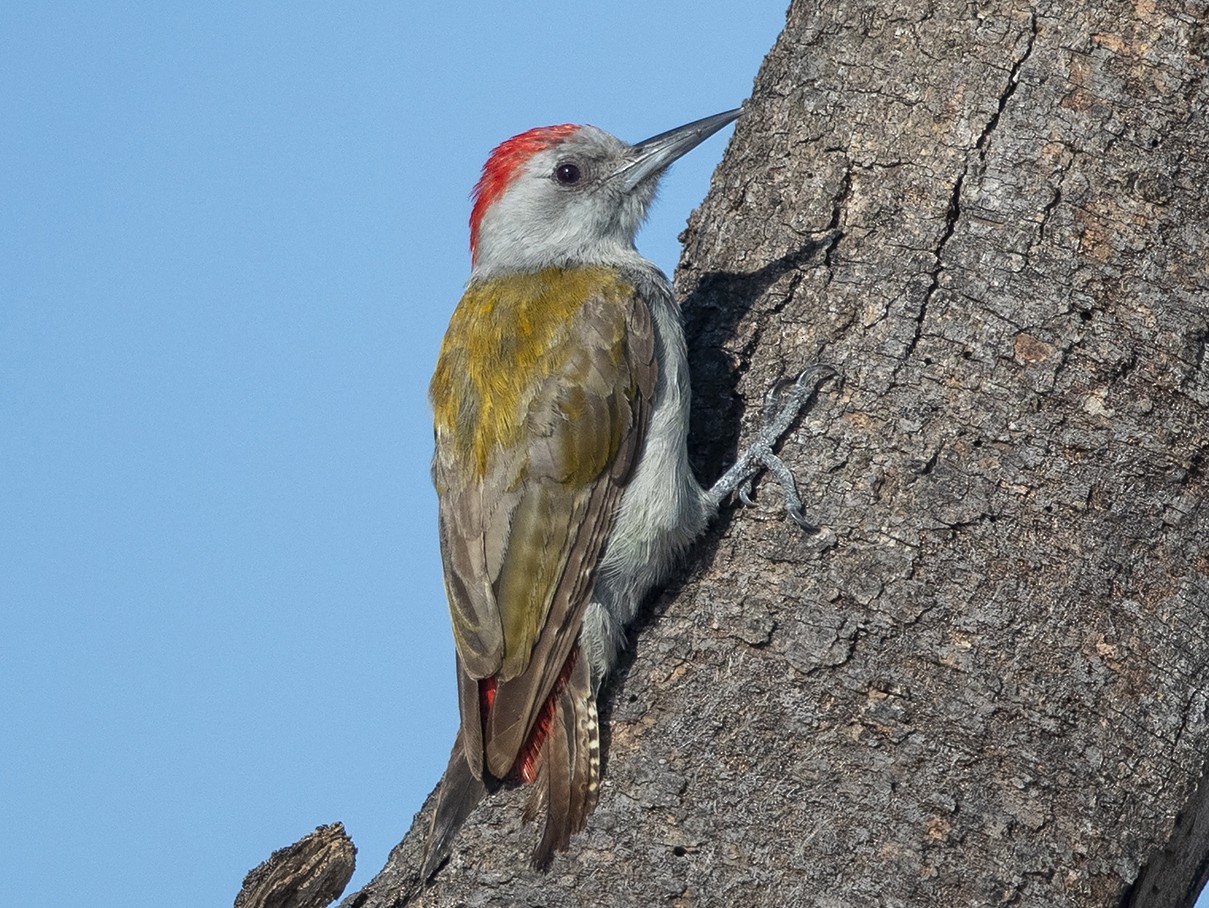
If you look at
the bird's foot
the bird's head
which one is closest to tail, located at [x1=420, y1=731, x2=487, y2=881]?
the bird's foot

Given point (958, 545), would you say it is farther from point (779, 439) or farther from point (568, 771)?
point (568, 771)

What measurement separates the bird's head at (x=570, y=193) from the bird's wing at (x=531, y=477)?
1.93ft

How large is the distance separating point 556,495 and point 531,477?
0.34 ft

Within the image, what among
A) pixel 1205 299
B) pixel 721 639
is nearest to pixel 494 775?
pixel 721 639

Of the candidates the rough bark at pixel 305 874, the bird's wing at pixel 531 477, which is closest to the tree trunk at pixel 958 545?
the rough bark at pixel 305 874

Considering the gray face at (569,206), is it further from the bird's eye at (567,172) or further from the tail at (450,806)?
the tail at (450,806)

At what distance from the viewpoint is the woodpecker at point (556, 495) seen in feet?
12.4

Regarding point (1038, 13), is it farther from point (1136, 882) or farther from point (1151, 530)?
point (1136, 882)

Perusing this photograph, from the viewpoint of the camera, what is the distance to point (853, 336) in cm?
378

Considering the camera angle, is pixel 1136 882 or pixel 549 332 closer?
pixel 1136 882

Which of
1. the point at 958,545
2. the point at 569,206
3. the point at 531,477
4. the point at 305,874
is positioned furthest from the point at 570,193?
the point at 305,874

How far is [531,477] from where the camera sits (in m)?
4.30

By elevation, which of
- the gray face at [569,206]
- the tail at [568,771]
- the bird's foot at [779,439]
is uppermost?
the gray face at [569,206]

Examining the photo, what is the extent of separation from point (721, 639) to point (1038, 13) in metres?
2.08
